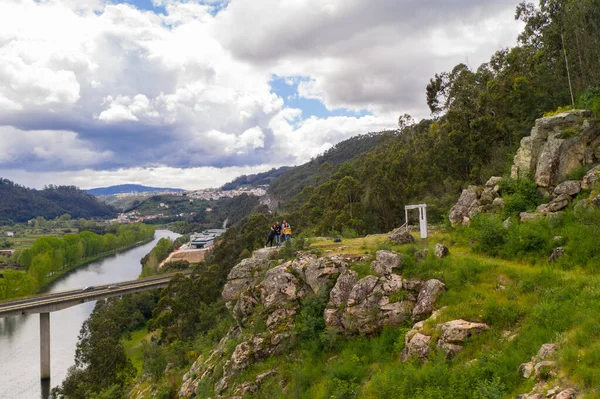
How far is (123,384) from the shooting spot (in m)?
28.6

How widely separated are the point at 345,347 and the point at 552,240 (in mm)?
7452

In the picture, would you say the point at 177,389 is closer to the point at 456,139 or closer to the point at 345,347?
the point at 345,347

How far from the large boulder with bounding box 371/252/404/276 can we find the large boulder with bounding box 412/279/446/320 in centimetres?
147

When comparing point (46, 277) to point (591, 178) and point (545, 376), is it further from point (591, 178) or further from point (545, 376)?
point (545, 376)

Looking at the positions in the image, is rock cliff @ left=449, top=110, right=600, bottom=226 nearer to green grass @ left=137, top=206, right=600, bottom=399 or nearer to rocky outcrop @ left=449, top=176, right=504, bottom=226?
rocky outcrop @ left=449, top=176, right=504, bottom=226

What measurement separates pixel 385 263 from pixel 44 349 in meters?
38.3

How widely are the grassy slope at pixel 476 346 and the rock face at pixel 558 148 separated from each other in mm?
5356

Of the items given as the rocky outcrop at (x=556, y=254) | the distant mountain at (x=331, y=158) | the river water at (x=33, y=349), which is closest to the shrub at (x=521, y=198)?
the rocky outcrop at (x=556, y=254)

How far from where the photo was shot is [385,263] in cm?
1335

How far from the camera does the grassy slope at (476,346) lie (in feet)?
25.2

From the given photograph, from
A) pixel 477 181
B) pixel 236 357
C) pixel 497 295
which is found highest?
pixel 477 181

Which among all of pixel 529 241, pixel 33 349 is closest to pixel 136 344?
pixel 33 349

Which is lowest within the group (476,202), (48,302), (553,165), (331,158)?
(48,302)

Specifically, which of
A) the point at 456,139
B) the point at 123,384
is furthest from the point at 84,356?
the point at 456,139
